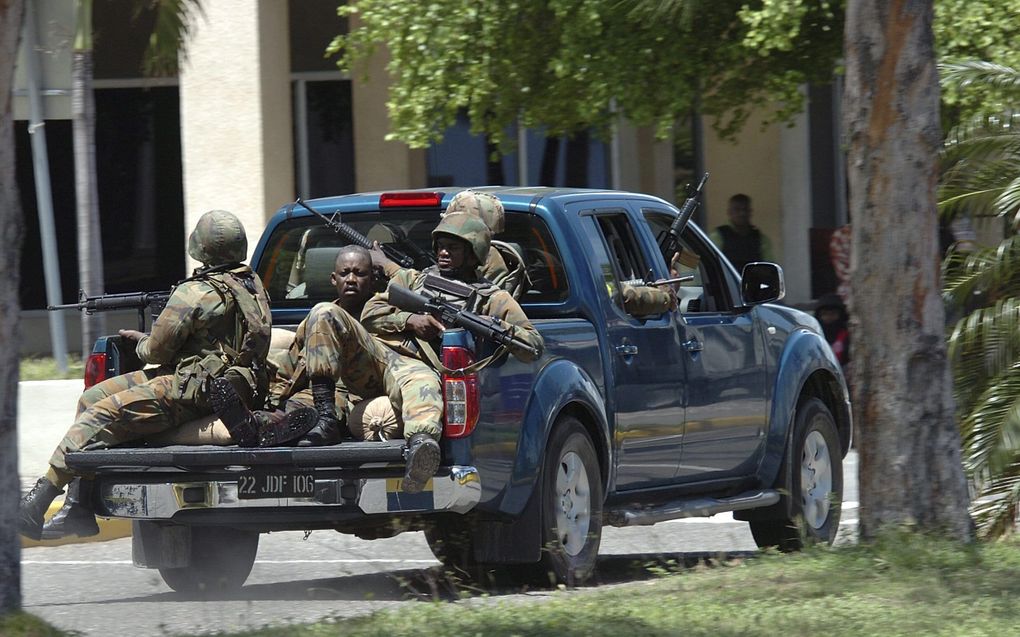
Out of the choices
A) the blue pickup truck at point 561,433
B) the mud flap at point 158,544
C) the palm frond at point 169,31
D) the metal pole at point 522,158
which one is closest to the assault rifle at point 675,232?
the blue pickup truck at point 561,433

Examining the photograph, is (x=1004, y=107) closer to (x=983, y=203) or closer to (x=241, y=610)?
(x=983, y=203)

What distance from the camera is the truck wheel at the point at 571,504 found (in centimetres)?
755

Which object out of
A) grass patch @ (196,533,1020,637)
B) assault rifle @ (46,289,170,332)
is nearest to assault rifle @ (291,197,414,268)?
assault rifle @ (46,289,170,332)

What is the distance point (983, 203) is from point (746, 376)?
232cm

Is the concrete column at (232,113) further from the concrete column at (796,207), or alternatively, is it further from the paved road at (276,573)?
the concrete column at (796,207)

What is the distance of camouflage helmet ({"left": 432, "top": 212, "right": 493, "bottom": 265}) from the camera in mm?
7547

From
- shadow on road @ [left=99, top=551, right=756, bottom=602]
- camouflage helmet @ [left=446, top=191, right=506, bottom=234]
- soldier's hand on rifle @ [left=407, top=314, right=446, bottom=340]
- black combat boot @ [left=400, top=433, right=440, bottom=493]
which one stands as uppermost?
camouflage helmet @ [left=446, top=191, right=506, bottom=234]

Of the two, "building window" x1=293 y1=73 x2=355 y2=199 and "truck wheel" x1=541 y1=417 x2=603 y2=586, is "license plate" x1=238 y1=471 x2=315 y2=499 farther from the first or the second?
"building window" x1=293 y1=73 x2=355 y2=199

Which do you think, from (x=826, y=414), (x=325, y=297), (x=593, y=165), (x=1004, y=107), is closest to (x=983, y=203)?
(x=1004, y=107)

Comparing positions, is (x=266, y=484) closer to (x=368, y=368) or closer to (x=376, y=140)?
(x=368, y=368)

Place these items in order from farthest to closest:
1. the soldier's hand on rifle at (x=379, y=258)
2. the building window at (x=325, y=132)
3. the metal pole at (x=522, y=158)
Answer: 1. the metal pole at (x=522, y=158)
2. the building window at (x=325, y=132)
3. the soldier's hand on rifle at (x=379, y=258)

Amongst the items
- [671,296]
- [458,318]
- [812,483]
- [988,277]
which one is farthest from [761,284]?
[458,318]

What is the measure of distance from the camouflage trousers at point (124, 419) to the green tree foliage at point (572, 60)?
7133mm

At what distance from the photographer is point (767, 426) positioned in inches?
362
